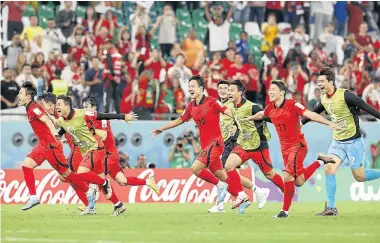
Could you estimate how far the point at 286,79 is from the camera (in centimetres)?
3145

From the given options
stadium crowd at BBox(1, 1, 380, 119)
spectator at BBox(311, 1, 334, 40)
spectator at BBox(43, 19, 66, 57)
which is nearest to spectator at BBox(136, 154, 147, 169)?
stadium crowd at BBox(1, 1, 380, 119)

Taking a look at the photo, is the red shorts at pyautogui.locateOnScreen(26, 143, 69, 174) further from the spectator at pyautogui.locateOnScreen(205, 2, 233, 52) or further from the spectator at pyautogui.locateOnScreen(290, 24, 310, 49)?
the spectator at pyautogui.locateOnScreen(290, 24, 310, 49)

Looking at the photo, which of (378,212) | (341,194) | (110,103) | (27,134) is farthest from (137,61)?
(378,212)

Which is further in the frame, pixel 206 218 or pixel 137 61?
pixel 137 61

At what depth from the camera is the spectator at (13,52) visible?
97.4 feet

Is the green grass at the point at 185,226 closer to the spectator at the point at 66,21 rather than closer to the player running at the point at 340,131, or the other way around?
the player running at the point at 340,131

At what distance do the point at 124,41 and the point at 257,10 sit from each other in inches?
190

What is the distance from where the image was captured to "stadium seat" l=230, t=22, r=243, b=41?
33312mm

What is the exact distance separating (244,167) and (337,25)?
7.26 meters

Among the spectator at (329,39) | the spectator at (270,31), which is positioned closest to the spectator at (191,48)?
the spectator at (270,31)

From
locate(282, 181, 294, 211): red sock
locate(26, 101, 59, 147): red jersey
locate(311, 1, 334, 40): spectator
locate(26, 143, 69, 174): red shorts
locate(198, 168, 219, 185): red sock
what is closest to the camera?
locate(282, 181, 294, 211): red sock

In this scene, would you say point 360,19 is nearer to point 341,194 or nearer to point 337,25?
point 337,25

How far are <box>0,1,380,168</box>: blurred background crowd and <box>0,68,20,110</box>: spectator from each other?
2cm

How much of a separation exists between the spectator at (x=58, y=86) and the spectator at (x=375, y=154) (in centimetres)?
772
